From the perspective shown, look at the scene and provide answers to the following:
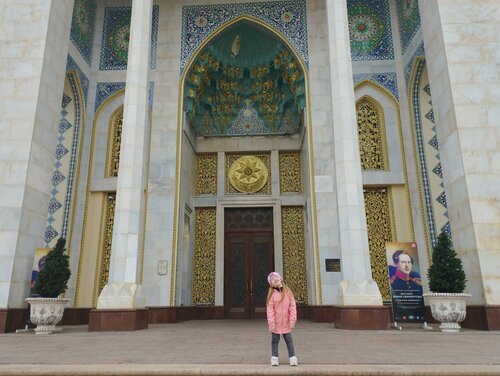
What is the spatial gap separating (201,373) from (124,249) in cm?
426

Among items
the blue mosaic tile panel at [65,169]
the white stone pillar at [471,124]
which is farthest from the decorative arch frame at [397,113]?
the blue mosaic tile panel at [65,169]

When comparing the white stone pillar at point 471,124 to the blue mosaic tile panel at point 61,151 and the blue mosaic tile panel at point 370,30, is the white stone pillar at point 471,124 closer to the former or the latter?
the blue mosaic tile panel at point 370,30

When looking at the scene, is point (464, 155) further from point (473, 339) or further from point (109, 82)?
point (109, 82)

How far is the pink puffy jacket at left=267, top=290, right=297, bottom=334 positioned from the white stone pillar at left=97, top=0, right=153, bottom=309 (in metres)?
3.91

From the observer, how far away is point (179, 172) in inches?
376

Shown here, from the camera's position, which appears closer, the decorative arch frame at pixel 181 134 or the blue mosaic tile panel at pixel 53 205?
the decorative arch frame at pixel 181 134

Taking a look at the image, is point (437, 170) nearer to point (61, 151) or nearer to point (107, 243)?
point (107, 243)

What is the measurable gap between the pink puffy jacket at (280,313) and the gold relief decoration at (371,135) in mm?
7251

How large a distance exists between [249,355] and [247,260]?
283 inches

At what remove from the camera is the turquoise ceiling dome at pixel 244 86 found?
34.3ft

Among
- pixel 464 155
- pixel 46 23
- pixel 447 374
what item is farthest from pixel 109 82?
pixel 447 374

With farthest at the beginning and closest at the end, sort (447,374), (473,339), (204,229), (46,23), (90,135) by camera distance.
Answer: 1. (204,229)
2. (90,135)
3. (46,23)
4. (473,339)
5. (447,374)

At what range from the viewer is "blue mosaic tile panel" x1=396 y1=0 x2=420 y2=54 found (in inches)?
382

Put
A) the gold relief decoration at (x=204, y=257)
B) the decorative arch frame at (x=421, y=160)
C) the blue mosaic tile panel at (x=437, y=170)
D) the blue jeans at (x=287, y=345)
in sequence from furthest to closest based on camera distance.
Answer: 1. the gold relief decoration at (x=204, y=257)
2. the blue mosaic tile panel at (x=437, y=170)
3. the decorative arch frame at (x=421, y=160)
4. the blue jeans at (x=287, y=345)
